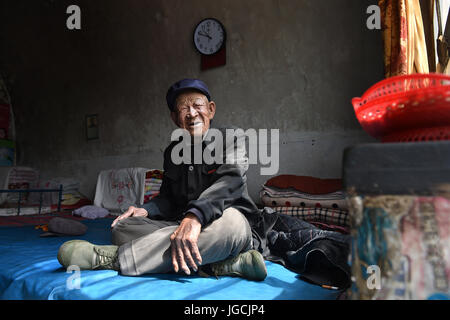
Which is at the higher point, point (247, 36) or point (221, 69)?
point (247, 36)

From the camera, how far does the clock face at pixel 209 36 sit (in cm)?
331

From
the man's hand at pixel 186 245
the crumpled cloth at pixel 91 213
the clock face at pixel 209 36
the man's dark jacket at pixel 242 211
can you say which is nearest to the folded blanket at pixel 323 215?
the man's dark jacket at pixel 242 211

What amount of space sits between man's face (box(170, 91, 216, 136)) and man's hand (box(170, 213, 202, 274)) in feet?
1.96

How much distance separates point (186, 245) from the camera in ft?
3.30

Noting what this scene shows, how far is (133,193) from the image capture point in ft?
12.0

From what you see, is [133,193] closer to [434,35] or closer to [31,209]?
[31,209]

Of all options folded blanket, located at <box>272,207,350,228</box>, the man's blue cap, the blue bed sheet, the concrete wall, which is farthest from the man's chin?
the concrete wall

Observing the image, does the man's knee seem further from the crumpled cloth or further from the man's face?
the crumpled cloth

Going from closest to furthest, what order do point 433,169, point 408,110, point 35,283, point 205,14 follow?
1. point 433,169
2. point 408,110
3. point 35,283
4. point 205,14

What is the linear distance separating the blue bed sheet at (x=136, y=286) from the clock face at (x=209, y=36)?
8.91ft

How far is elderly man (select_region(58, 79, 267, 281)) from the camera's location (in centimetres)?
107

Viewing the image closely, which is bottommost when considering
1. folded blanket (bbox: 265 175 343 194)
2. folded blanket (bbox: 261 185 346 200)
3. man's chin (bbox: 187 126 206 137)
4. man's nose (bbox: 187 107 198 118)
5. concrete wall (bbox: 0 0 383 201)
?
folded blanket (bbox: 261 185 346 200)
